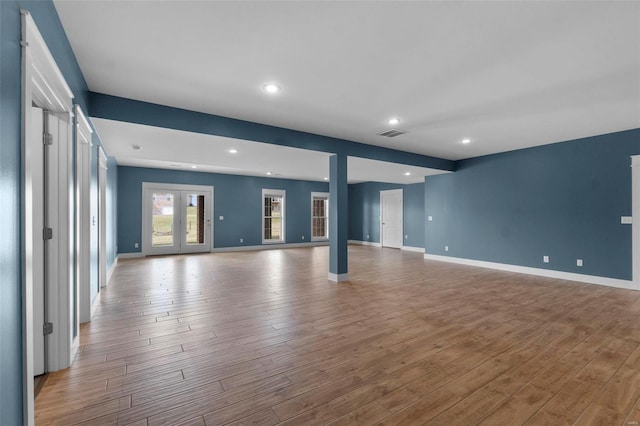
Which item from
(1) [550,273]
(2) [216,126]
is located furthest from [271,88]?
(1) [550,273]

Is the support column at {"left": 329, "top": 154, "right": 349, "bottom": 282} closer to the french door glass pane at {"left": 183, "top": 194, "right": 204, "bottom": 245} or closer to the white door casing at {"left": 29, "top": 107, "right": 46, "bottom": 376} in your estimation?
the white door casing at {"left": 29, "top": 107, "right": 46, "bottom": 376}

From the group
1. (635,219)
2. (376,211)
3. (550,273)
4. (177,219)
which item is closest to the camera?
(635,219)

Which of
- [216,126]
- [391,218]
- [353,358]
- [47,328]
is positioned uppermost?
[216,126]

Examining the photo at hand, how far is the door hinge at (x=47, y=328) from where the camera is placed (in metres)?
2.22

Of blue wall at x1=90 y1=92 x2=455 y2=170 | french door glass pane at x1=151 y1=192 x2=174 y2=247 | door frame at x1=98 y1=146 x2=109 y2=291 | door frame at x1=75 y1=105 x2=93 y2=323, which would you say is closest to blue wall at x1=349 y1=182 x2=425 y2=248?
blue wall at x1=90 y1=92 x2=455 y2=170

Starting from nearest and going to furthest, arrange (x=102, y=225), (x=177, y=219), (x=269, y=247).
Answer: (x=102, y=225), (x=177, y=219), (x=269, y=247)

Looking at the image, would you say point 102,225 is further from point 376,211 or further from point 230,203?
point 376,211

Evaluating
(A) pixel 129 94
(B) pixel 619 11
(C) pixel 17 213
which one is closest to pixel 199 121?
(A) pixel 129 94

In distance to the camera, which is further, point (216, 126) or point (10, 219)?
point (216, 126)

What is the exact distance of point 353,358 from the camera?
8.12ft

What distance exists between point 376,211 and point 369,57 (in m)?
9.02

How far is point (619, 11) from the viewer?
2.04 meters

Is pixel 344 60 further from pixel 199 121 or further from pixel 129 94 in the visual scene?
pixel 129 94

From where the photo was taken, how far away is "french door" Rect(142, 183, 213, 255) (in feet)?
27.9
